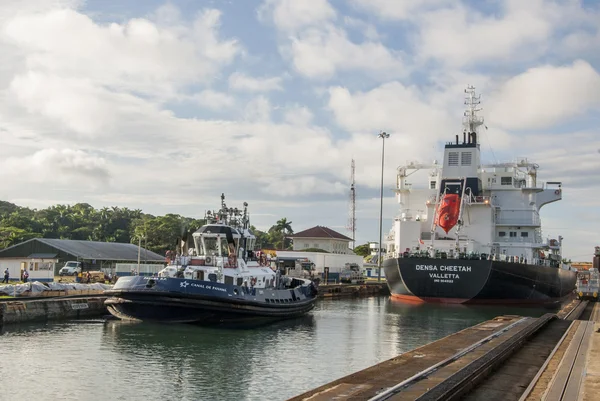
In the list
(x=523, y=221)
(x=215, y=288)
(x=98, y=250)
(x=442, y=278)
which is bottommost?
(x=215, y=288)

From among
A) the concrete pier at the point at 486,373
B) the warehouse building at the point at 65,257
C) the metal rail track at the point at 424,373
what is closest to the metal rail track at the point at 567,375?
the concrete pier at the point at 486,373

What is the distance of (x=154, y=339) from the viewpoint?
25812 millimetres

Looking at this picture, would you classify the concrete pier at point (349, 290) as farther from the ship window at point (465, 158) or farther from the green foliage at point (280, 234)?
the green foliage at point (280, 234)

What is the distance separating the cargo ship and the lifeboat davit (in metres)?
0.08

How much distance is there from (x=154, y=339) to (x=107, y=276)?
2701 cm

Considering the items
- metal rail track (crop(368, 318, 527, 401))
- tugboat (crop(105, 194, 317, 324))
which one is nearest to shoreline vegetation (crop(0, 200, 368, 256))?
tugboat (crop(105, 194, 317, 324))

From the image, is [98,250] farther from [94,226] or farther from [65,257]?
[94,226]

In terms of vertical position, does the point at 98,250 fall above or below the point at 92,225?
below

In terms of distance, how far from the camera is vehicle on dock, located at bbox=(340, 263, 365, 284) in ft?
234

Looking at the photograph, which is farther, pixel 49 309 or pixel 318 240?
pixel 318 240

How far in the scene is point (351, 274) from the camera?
242 feet

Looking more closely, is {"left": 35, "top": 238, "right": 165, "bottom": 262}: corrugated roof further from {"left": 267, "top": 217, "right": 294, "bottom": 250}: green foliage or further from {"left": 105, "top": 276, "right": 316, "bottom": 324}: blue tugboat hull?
{"left": 267, "top": 217, "right": 294, "bottom": 250}: green foliage

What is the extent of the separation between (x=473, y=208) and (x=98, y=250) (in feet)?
109

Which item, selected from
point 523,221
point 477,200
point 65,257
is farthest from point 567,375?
point 65,257
